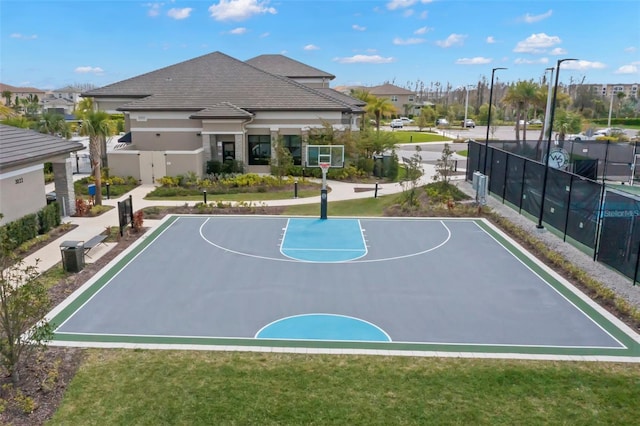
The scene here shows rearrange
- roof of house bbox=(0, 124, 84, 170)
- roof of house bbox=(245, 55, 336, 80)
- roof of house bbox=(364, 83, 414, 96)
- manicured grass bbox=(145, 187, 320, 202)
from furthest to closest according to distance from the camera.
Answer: roof of house bbox=(364, 83, 414, 96) → roof of house bbox=(245, 55, 336, 80) → manicured grass bbox=(145, 187, 320, 202) → roof of house bbox=(0, 124, 84, 170)

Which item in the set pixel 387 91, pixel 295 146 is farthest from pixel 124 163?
pixel 387 91

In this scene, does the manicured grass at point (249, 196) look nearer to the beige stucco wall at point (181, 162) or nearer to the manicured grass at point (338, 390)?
the beige stucco wall at point (181, 162)

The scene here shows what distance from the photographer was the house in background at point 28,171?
17812 millimetres

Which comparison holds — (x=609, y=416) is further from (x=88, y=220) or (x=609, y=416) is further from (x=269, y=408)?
(x=88, y=220)

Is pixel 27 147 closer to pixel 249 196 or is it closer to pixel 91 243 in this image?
pixel 91 243

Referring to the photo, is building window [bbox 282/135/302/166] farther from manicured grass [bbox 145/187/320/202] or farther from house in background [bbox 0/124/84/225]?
house in background [bbox 0/124/84/225]

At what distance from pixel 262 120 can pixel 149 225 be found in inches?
614

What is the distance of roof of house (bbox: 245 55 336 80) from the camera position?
4819 cm

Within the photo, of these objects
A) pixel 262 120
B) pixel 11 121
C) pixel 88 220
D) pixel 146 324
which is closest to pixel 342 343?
pixel 146 324

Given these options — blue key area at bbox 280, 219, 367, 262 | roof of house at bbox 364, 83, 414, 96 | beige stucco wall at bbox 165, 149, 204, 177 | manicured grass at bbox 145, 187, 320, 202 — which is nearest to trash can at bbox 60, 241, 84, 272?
blue key area at bbox 280, 219, 367, 262

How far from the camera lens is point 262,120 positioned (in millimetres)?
34875

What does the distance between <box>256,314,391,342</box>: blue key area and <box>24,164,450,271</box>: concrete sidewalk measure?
5236 mm

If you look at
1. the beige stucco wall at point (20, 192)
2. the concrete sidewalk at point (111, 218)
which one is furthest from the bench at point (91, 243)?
the beige stucco wall at point (20, 192)

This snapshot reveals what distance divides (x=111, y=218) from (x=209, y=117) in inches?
491
